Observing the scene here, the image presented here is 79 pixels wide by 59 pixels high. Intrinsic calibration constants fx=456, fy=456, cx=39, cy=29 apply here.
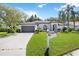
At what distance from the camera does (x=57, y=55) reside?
5.58 metres

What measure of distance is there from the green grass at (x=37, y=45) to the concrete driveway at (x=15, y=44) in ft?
0.17

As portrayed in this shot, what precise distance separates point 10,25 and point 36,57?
52cm

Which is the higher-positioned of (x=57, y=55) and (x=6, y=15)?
(x=6, y=15)

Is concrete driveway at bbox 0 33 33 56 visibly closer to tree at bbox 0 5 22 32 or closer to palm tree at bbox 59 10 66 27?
tree at bbox 0 5 22 32

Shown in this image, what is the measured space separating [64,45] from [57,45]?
86 millimetres

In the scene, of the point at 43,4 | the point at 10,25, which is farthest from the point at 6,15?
the point at 43,4

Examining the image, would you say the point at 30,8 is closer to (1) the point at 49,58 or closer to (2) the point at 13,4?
(2) the point at 13,4

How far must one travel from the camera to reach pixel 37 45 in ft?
18.3

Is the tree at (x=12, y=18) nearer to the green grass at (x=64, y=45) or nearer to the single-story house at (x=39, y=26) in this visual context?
the single-story house at (x=39, y=26)

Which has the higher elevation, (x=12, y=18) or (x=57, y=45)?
(x=12, y=18)

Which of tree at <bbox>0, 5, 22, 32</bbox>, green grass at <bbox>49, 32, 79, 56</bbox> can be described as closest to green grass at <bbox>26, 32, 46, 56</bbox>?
green grass at <bbox>49, 32, 79, 56</bbox>

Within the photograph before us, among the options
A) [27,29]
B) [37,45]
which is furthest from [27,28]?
[37,45]

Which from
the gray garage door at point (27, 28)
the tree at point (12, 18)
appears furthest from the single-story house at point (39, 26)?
the tree at point (12, 18)

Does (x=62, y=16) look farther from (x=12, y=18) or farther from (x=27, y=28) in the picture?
(x=12, y=18)
